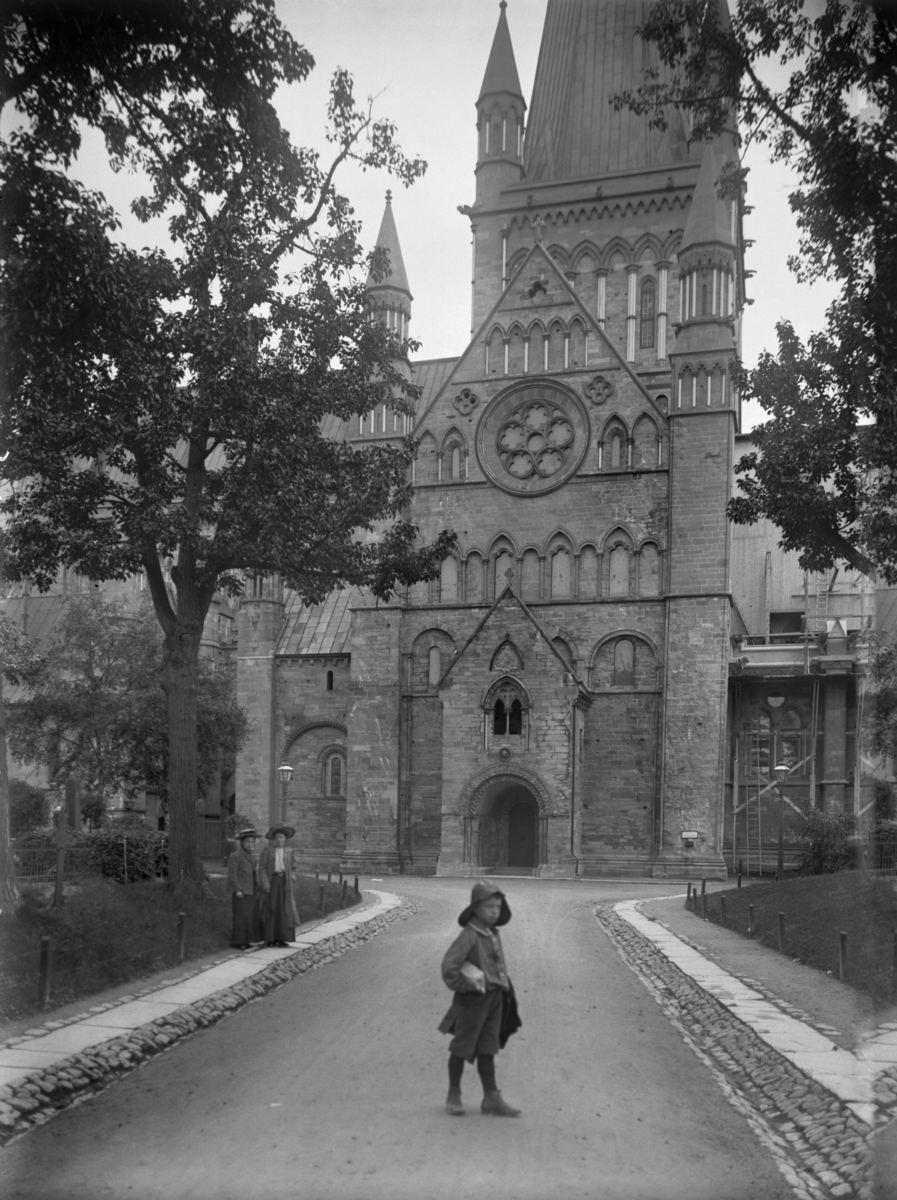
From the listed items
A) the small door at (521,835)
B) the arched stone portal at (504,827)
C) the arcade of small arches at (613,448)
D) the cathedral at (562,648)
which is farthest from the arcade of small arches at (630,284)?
the small door at (521,835)

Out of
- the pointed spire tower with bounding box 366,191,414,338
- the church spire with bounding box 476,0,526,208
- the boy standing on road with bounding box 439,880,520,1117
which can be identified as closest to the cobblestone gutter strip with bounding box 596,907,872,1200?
the boy standing on road with bounding box 439,880,520,1117

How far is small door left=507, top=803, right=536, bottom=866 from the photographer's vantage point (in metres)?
45.7

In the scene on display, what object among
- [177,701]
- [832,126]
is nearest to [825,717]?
[177,701]

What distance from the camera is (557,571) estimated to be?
155 feet

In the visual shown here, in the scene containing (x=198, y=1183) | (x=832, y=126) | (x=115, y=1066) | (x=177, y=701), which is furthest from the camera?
(x=177, y=701)

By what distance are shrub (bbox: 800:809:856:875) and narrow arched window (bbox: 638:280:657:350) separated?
23.4 meters

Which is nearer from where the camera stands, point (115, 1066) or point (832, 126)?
point (115, 1066)

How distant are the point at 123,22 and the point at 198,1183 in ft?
40.3

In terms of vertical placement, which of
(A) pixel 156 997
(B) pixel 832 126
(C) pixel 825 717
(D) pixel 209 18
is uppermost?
(D) pixel 209 18

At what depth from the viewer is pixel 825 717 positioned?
48156 millimetres

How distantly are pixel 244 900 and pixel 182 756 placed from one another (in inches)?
117

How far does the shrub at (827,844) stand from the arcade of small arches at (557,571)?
1024cm

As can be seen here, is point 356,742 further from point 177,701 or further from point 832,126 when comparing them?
point 832,126

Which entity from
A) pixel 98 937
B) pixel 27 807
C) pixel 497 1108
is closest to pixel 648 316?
pixel 27 807
